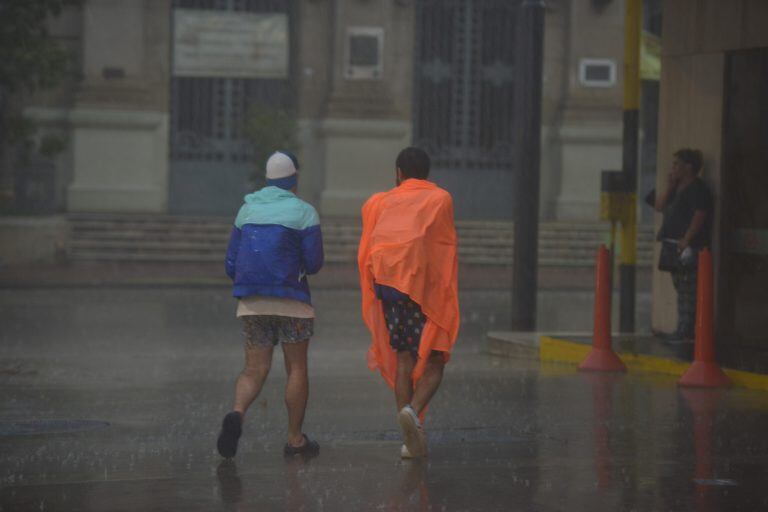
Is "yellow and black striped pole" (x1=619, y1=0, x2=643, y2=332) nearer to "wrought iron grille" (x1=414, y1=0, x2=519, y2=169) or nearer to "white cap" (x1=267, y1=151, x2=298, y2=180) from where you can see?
Answer: "white cap" (x1=267, y1=151, x2=298, y2=180)

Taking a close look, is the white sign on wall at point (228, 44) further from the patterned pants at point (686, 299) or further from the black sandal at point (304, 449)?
the black sandal at point (304, 449)

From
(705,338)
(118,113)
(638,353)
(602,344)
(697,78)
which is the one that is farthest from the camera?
(118,113)

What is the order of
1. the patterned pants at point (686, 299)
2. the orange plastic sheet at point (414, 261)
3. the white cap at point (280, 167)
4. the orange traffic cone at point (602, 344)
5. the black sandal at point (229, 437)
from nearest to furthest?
the black sandal at point (229, 437)
the orange plastic sheet at point (414, 261)
the white cap at point (280, 167)
the orange traffic cone at point (602, 344)
the patterned pants at point (686, 299)

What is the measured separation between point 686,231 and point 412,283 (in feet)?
17.5

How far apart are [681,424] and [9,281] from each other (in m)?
13.8

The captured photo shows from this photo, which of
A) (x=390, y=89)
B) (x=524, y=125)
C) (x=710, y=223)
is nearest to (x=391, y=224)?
(x=710, y=223)

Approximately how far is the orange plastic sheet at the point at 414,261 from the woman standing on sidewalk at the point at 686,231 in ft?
Result: 16.0

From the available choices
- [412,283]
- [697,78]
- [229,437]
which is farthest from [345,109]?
[229,437]

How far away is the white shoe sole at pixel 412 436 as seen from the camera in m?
8.08

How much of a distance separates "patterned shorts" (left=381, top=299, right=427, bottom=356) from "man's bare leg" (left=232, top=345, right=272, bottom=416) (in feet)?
2.22

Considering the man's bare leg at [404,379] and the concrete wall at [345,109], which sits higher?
the concrete wall at [345,109]

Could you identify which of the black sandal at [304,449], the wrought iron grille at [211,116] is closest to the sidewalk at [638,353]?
the black sandal at [304,449]

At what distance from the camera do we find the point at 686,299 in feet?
43.1

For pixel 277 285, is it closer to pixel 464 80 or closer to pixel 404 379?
pixel 404 379
